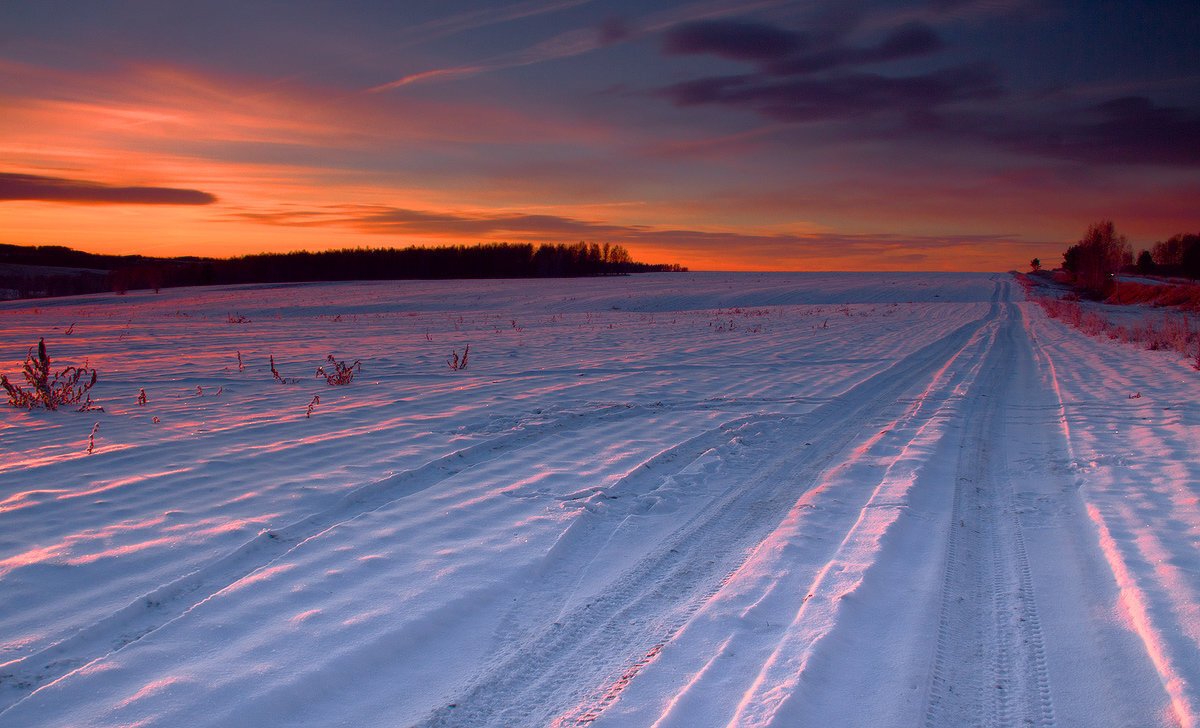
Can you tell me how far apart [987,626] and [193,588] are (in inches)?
160

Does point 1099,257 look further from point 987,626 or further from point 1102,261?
point 987,626

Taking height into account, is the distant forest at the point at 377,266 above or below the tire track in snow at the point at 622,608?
above

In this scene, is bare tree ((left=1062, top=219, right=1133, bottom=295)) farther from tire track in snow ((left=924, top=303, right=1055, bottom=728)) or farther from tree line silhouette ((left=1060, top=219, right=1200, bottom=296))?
tire track in snow ((left=924, top=303, right=1055, bottom=728))

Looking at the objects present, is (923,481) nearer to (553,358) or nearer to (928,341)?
(553,358)

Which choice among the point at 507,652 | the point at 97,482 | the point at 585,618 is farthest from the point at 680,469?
the point at 97,482

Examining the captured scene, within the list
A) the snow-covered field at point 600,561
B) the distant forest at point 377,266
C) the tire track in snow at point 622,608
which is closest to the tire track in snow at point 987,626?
the snow-covered field at point 600,561

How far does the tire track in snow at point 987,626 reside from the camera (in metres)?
2.54

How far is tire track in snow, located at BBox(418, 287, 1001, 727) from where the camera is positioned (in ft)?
8.43

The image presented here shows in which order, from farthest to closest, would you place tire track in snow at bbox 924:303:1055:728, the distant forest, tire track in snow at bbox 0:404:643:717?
the distant forest, tire track in snow at bbox 0:404:643:717, tire track in snow at bbox 924:303:1055:728

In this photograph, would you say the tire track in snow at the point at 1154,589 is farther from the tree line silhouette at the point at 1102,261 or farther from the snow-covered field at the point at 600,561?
the tree line silhouette at the point at 1102,261

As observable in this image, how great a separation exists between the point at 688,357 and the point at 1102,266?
240 feet

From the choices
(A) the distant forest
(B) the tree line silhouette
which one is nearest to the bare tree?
(B) the tree line silhouette

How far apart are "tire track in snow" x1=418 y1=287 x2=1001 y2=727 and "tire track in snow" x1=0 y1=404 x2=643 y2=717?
5.20ft

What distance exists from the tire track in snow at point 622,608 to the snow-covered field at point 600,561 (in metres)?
0.02
